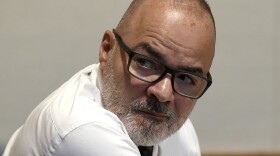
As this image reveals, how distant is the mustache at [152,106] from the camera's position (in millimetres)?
888

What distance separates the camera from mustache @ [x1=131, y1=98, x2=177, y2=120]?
89 cm

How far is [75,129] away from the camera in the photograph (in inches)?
32.7

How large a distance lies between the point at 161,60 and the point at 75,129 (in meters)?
0.20

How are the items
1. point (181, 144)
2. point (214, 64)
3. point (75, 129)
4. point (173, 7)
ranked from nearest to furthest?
point (75, 129) → point (173, 7) → point (181, 144) → point (214, 64)

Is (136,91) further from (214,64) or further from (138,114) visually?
(214,64)

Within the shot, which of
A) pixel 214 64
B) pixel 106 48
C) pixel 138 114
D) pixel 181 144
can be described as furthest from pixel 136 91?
pixel 214 64

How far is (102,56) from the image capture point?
102 cm

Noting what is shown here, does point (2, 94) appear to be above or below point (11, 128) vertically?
above

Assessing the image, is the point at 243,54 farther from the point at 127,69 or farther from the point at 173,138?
the point at 127,69

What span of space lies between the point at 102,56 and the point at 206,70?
0.21m

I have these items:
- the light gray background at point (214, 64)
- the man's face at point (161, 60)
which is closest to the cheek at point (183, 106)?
the man's face at point (161, 60)

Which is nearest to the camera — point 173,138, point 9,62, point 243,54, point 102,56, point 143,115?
point 143,115

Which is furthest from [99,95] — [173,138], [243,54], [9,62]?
[243,54]

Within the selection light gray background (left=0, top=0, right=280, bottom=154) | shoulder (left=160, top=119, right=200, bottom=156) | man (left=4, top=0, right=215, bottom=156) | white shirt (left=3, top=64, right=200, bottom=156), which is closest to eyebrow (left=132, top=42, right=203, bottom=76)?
man (left=4, top=0, right=215, bottom=156)
